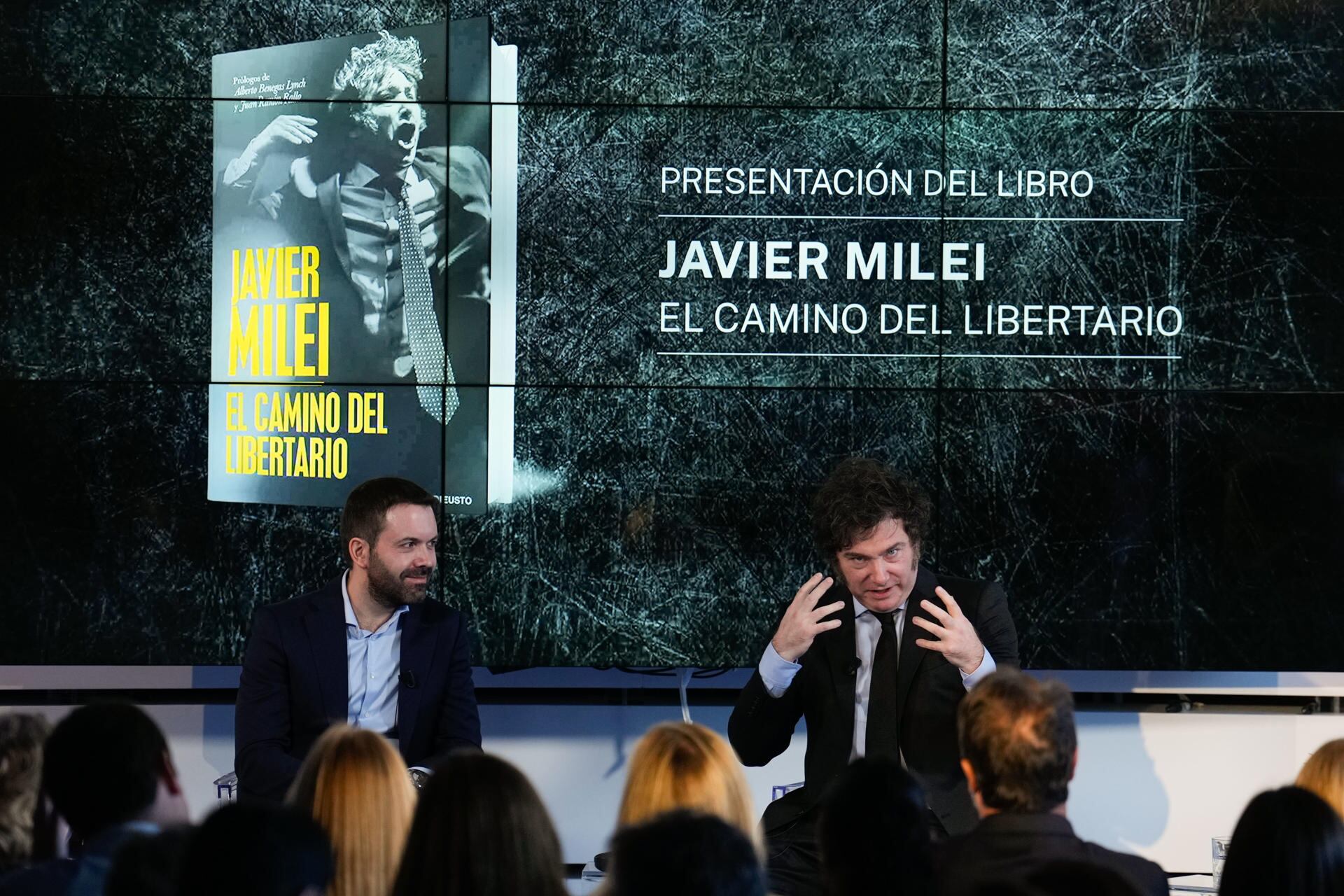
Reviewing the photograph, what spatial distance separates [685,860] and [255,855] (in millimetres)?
523

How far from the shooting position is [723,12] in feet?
14.2

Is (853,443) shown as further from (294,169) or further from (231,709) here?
(231,709)

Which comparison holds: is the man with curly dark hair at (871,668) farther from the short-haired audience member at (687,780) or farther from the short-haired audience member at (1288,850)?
the short-haired audience member at (1288,850)

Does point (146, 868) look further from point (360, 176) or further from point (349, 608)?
point (360, 176)

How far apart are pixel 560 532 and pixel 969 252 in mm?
1501

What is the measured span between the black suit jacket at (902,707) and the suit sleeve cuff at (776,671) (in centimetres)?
4

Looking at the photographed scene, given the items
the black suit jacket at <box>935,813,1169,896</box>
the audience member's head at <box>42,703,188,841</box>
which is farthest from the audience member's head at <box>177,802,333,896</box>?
the black suit jacket at <box>935,813,1169,896</box>

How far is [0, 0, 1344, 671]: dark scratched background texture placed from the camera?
4.32 meters

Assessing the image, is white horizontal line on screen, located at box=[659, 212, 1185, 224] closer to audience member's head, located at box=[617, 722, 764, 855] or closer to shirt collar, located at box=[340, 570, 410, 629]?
shirt collar, located at box=[340, 570, 410, 629]

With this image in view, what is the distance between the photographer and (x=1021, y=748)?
2.36 meters

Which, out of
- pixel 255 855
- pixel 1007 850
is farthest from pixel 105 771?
pixel 1007 850

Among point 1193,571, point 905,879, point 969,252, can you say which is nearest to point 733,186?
point 969,252

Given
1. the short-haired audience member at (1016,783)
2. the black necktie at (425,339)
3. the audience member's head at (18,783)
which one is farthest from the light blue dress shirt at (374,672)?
the short-haired audience member at (1016,783)

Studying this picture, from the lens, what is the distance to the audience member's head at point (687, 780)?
230cm
